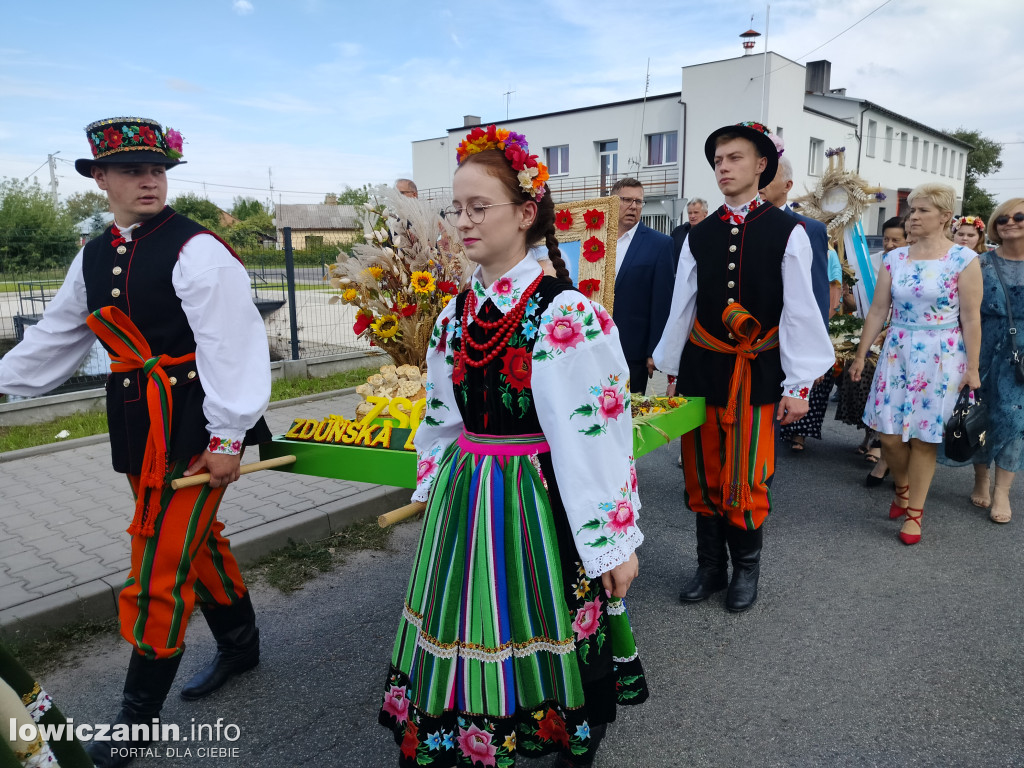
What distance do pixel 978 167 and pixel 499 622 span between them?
60.1 metres

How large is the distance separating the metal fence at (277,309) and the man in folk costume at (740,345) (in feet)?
13.6

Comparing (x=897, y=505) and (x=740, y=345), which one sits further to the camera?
(x=897, y=505)

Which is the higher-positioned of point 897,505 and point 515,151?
point 515,151

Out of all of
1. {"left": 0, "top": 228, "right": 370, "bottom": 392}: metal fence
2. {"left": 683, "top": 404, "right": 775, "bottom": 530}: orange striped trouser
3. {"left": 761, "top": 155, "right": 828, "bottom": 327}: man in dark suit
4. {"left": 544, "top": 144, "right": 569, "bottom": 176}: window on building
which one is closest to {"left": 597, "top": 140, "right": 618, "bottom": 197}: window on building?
{"left": 544, "top": 144, "right": 569, "bottom": 176}: window on building

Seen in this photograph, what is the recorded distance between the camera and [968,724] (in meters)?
2.56

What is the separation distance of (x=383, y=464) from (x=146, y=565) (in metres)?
0.85

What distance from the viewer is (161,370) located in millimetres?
2338

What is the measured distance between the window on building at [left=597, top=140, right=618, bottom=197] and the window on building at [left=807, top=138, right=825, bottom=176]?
8190 mm

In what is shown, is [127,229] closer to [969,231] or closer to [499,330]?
[499,330]

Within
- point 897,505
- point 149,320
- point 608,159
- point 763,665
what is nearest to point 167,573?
point 149,320

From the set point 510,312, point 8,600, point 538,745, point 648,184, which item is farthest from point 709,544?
point 648,184

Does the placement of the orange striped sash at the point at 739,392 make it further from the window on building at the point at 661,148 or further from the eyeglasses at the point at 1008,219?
the window on building at the point at 661,148

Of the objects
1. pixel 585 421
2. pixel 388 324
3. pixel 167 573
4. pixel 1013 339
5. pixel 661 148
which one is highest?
pixel 661 148

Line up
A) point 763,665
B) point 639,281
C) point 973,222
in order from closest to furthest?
point 763,665 → point 639,281 → point 973,222
